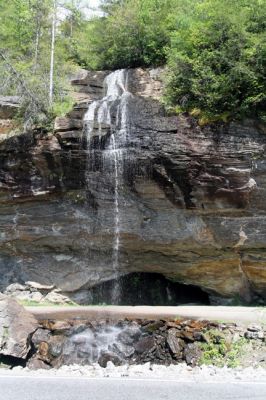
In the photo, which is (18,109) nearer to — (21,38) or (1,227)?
(1,227)

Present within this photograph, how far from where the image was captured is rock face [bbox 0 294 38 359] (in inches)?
351

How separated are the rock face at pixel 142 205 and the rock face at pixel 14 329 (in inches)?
202

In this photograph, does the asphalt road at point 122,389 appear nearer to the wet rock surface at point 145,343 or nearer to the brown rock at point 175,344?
the wet rock surface at point 145,343

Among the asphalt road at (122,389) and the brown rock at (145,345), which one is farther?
the brown rock at (145,345)

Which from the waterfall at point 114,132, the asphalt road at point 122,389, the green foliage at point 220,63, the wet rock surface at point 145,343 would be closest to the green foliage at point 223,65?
the green foliage at point 220,63

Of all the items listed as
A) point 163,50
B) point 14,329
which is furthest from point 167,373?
point 163,50

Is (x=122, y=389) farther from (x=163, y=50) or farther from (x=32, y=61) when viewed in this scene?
(x=32, y=61)

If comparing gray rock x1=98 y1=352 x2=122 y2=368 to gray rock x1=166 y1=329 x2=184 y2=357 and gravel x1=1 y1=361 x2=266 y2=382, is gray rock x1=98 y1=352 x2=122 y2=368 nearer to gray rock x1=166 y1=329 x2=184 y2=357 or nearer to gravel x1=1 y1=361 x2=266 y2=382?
gravel x1=1 y1=361 x2=266 y2=382

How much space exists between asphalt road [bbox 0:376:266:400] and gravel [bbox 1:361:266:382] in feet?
1.09

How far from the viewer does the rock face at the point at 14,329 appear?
351 inches

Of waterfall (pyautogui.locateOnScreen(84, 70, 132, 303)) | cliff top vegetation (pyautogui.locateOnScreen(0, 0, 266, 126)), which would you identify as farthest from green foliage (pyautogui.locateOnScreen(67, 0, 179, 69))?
waterfall (pyautogui.locateOnScreen(84, 70, 132, 303))

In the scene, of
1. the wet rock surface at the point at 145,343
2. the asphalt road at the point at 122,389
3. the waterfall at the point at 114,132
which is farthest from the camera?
the waterfall at the point at 114,132

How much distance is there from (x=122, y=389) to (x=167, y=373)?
57.9 inches

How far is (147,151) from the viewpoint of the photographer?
1368cm
